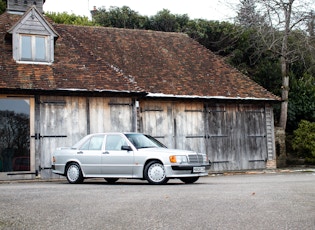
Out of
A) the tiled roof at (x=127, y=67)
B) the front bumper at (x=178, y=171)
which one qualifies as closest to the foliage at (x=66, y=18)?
the tiled roof at (x=127, y=67)

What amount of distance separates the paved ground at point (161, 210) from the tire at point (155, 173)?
10.4 feet

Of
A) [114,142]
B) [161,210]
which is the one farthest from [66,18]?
[161,210]

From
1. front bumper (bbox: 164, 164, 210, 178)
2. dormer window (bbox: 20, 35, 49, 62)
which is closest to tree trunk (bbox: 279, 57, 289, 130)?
dormer window (bbox: 20, 35, 49, 62)

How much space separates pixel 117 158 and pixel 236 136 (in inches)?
407

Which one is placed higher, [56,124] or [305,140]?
[56,124]

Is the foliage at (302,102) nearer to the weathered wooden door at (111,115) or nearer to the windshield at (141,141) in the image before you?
the weathered wooden door at (111,115)

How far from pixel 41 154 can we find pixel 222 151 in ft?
27.1

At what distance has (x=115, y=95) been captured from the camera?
2108 cm

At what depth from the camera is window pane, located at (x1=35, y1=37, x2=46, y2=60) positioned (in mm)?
20859

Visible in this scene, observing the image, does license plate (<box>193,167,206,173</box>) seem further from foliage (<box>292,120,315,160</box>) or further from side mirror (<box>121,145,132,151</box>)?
foliage (<box>292,120,315,160</box>)

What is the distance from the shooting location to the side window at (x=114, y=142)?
1566 centimetres

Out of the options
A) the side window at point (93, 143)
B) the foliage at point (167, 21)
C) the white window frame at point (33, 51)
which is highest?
the foliage at point (167, 21)

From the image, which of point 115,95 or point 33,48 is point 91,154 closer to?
point 115,95

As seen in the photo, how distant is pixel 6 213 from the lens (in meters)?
Answer: 8.32
